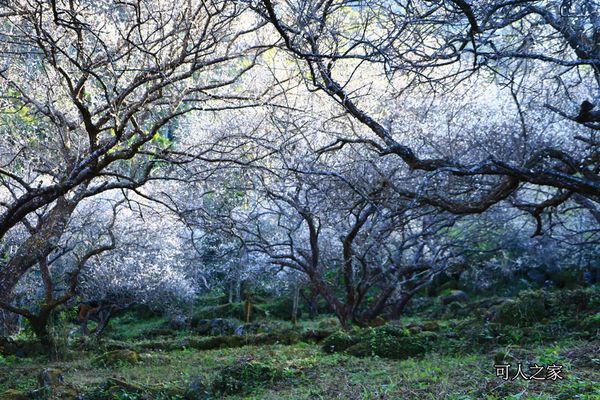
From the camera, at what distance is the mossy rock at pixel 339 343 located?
349 inches

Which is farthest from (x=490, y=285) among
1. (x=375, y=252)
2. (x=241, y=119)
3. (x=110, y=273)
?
(x=110, y=273)

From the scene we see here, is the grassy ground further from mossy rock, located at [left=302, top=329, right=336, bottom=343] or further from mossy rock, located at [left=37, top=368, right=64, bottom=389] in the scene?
mossy rock, located at [left=302, top=329, right=336, bottom=343]

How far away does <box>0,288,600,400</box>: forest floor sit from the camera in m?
4.84

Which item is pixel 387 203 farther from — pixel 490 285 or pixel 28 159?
pixel 490 285

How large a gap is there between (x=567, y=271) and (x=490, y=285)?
7.43 feet

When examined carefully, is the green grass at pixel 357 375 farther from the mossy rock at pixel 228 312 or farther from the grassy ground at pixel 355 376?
the mossy rock at pixel 228 312

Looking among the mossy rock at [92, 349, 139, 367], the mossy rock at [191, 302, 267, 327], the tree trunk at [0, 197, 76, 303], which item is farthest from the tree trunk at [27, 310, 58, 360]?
the mossy rock at [191, 302, 267, 327]

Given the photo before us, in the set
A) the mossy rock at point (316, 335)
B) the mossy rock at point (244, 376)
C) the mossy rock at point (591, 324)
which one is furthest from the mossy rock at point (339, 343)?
the mossy rock at point (591, 324)

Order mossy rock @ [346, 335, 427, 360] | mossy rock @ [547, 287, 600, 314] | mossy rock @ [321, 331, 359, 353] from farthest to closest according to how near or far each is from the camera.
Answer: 1. mossy rock @ [321, 331, 359, 353]
2. mossy rock @ [547, 287, 600, 314]
3. mossy rock @ [346, 335, 427, 360]

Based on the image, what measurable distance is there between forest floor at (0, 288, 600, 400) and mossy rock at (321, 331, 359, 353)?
0.14 meters

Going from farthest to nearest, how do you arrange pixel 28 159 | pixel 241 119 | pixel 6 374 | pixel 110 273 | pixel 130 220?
pixel 130 220 < pixel 110 273 < pixel 241 119 < pixel 28 159 < pixel 6 374

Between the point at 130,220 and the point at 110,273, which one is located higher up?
the point at 130,220

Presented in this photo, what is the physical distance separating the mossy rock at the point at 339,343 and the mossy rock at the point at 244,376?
1.97 metres

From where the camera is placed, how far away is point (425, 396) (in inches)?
188
